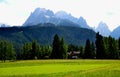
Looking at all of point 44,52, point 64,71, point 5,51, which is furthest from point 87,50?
point 64,71

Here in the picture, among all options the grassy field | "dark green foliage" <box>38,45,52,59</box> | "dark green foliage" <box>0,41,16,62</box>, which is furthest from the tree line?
the grassy field

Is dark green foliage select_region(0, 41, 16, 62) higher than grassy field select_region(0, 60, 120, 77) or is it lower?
higher

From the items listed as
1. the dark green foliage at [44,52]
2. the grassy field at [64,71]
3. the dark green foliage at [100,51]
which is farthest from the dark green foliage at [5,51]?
the grassy field at [64,71]

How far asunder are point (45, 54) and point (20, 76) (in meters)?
126

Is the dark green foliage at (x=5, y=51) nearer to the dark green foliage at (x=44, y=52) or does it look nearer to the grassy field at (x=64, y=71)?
the dark green foliage at (x=44, y=52)

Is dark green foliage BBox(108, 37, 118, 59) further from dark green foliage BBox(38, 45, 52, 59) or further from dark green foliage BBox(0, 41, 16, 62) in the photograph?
dark green foliage BBox(0, 41, 16, 62)

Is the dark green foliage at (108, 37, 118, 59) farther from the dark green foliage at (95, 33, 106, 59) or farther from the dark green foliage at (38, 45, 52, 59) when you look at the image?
the dark green foliage at (38, 45, 52, 59)

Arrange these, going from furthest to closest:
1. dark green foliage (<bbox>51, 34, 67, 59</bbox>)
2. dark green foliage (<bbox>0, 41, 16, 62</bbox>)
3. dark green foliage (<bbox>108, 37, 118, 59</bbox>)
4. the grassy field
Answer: dark green foliage (<bbox>0, 41, 16, 62</bbox>), dark green foliage (<bbox>51, 34, 67, 59</bbox>), dark green foliage (<bbox>108, 37, 118, 59</bbox>), the grassy field

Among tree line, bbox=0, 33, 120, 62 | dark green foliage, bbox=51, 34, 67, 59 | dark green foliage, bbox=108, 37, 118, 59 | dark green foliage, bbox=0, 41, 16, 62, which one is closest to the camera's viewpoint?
dark green foliage, bbox=108, 37, 118, 59

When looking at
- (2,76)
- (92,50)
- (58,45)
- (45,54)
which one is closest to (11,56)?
(45,54)

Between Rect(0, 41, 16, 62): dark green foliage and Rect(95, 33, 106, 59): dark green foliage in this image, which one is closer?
Rect(95, 33, 106, 59): dark green foliage

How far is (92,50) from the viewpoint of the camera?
155000mm

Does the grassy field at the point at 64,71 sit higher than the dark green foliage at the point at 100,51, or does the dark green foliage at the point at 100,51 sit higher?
the dark green foliage at the point at 100,51

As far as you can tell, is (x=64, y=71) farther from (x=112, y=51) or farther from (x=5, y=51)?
(x=5, y=51)
